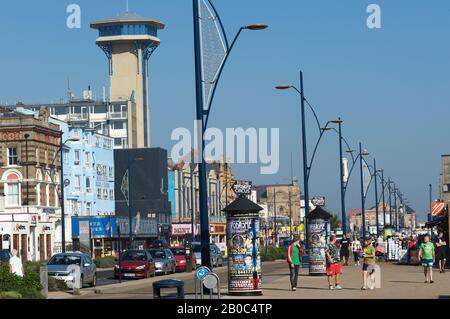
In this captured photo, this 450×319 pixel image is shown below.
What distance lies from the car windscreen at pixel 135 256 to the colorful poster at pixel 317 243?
1169 cm

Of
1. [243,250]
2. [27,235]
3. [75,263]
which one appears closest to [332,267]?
[243,250]

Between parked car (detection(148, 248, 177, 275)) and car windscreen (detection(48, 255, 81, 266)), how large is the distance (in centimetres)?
1295

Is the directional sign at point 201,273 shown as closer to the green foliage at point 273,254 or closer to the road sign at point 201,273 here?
the road sign at point 201,273

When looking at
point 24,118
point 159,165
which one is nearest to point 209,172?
point 159,165

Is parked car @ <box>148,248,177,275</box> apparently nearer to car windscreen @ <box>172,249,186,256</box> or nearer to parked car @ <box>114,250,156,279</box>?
parked car @ <box>114,250,156,279</box>

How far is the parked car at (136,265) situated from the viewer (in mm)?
53188

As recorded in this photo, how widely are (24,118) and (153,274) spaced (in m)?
34.2

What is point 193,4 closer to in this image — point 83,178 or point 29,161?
point 29,161

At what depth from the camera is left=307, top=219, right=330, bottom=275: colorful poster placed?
44.9 m

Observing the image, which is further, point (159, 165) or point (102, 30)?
point (102, 30)

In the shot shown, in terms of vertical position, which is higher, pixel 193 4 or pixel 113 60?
pixel 113 60

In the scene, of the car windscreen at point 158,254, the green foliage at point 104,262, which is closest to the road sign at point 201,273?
the car windscreen at point 158,254
